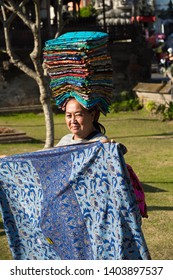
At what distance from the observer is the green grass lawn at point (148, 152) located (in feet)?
29.3

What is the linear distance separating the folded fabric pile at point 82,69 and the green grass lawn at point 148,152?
2944 millimetres

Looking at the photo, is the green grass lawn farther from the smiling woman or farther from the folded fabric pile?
the folded fabric pile

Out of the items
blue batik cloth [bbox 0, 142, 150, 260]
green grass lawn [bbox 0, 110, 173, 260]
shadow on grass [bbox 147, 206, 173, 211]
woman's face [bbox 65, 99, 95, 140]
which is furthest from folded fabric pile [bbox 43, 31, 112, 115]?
shadow on grass [bbox 147, 206, 173, 211]

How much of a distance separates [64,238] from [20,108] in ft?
67.4

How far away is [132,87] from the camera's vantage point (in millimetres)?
27594

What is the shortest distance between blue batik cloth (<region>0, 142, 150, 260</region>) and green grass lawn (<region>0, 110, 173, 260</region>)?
268cm

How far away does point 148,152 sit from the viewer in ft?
53.8

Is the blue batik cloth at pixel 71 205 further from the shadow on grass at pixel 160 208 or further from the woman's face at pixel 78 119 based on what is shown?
the shadow on grass at pixel 160 208

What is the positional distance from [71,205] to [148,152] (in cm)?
1112

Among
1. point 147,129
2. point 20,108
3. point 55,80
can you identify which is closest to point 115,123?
point 147,129

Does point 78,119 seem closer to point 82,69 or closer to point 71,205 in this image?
point 82,69

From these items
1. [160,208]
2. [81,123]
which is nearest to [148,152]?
[160,208]

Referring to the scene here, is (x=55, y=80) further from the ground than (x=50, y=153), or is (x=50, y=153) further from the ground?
(x=55, y=80)

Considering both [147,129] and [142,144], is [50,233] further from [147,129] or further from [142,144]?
[147,129]
